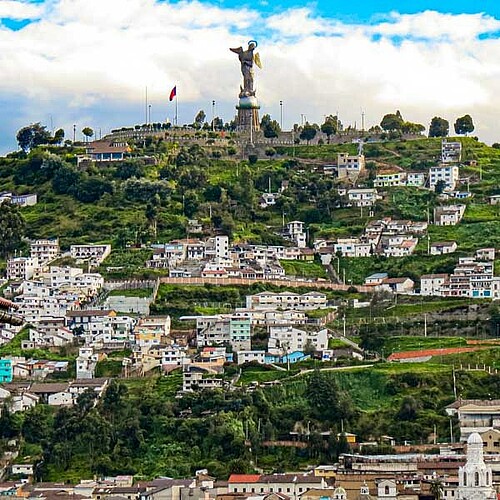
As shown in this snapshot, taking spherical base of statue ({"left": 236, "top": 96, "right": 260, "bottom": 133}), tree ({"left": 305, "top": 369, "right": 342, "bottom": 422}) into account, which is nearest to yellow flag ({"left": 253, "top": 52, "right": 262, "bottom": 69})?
spherical base of statue ({"left": 236, "top": 96, "right": 260, "bottom": 133})

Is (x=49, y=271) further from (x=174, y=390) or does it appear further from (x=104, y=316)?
(x=174, y=390)

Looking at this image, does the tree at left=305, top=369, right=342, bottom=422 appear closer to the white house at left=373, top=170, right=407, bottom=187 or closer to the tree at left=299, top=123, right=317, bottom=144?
the white house at left=373, top=170, right=407, bottom=187

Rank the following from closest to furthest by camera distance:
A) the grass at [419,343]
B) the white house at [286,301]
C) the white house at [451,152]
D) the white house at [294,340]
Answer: the grass at [419,343] → the white house at [294,340] → the white house at [286,301] → the white house at [451,152]

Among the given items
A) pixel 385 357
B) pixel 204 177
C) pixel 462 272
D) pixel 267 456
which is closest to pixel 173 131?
pixel 204 177

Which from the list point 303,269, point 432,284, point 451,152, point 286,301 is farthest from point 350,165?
point 286,301

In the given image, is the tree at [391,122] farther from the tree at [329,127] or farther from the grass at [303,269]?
the grass at [303,269]

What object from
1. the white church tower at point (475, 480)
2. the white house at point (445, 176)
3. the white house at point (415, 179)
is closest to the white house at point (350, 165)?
the white house at point (415, 179)

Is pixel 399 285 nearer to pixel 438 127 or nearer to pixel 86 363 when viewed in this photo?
pixel 86 363
